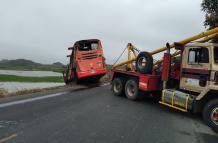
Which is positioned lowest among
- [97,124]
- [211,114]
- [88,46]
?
[97,124]

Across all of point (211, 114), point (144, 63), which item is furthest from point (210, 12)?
point (211, 114)

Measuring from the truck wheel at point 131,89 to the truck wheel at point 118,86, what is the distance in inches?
19.3

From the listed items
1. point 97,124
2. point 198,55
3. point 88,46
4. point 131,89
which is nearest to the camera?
point 97,124

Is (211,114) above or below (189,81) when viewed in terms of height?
below

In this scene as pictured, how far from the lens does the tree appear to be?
46.3 ft

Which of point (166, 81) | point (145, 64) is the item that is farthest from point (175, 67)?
point (145, 64)

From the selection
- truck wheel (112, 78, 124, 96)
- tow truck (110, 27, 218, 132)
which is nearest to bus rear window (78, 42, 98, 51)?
truck wheel (112, 78, 124, 96)

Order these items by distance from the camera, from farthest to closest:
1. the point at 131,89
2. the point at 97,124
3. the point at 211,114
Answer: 1. the point at 131,89
2. the point at 211,114
3. the point at 97,124

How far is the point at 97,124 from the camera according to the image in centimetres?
599

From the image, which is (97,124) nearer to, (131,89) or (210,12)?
(131,89)

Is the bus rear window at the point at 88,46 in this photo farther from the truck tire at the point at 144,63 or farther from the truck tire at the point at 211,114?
the truck tire at the point at 211,114

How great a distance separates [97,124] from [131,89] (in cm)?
455

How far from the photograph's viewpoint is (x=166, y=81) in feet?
27.8

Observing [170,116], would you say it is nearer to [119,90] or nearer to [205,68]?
[205,68]
